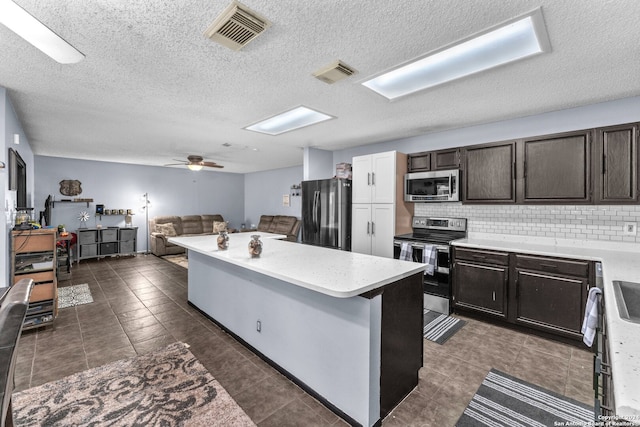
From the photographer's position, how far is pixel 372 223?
4.27 m

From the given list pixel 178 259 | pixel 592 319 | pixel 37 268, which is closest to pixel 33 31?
pixel 37 268

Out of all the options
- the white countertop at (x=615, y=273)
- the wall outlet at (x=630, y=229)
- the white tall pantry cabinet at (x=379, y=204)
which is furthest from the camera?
the white tall pantry cabinet at (x=379, y=204)

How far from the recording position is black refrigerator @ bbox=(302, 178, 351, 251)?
4.66m

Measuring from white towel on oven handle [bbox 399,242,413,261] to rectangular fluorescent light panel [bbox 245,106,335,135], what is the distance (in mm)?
1929

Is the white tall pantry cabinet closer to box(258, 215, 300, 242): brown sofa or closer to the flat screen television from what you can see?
box(258, 215, 300, 242): brown sofa

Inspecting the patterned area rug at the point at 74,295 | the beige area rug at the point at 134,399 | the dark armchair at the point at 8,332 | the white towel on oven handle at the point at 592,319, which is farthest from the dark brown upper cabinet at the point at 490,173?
the patterned area rug at the point at 74,295

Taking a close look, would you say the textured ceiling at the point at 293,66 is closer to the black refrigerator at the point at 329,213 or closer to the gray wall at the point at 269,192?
the black refrigerator at the point at 329,213

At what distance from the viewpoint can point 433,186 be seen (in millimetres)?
3896

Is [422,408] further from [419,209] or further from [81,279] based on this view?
[81,279]

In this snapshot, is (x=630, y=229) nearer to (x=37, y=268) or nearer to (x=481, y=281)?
(x=481, y=281)

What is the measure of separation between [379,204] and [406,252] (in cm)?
84

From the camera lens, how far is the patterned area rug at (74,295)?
3.92 metres

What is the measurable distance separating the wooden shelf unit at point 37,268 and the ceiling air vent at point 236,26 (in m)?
3.11

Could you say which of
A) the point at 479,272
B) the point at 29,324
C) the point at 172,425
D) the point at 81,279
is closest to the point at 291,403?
the point at 172,425
